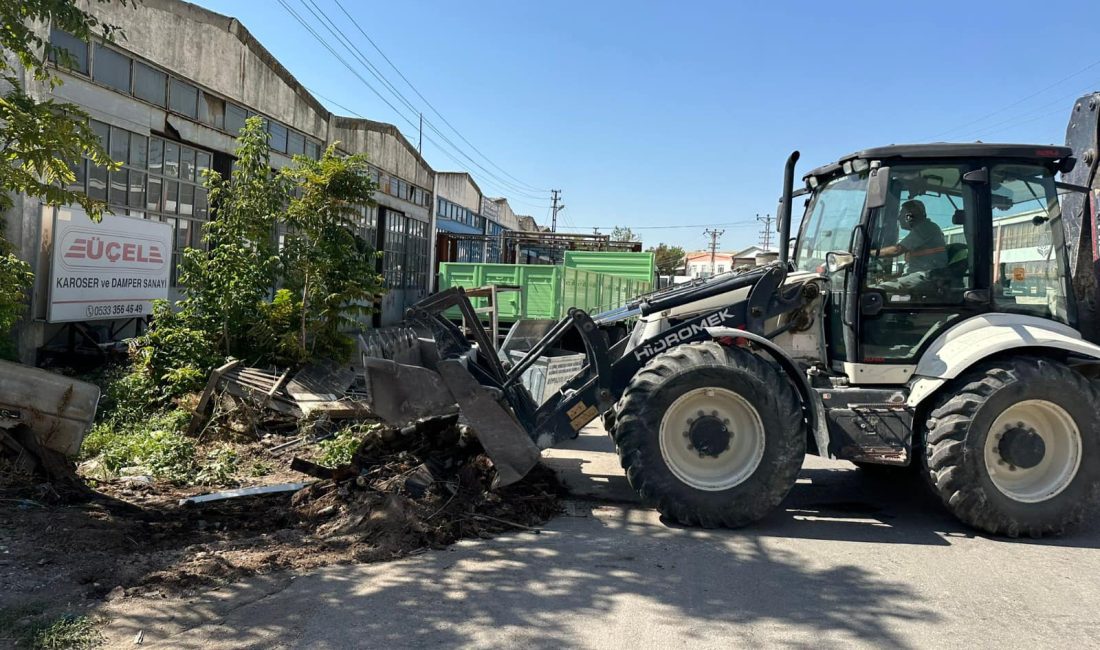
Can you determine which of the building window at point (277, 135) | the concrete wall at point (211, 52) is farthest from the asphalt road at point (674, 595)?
the building window at point (277, 135)

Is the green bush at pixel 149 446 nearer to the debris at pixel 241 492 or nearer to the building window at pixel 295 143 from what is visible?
the debris at pixel 241 492

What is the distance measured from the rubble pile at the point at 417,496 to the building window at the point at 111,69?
7458 millimetres

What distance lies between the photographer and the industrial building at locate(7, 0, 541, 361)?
9.09 m

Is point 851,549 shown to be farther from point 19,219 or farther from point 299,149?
point 299,149

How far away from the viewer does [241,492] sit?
5.50 metres

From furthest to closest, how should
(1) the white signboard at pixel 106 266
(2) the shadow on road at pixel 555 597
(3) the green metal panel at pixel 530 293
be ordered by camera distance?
(3) the green metal panel at pixel 530 293, (1) the white signboard at pixel 106 266, (2) the shadow on road at pixel 555 597

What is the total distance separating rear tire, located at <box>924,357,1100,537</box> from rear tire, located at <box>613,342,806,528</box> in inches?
40.2

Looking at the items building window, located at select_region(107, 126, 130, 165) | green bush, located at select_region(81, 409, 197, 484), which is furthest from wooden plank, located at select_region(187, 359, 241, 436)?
building window, located at select_region(107, 126, 130, 165)

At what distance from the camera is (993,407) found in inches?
200

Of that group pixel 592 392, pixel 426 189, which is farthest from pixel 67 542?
pixel 426 189

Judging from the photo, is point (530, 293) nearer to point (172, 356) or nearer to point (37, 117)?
point (172, 356)

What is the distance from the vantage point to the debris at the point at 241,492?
17.6ft

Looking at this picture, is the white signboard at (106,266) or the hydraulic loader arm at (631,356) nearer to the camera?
the hydraulic loader arm at (631,356)

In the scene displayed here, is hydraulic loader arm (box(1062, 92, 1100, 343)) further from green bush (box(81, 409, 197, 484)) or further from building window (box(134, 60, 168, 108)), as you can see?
building window (box(134, 60, 168, 108))
